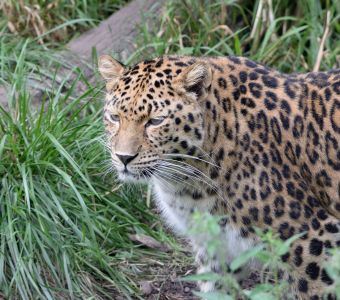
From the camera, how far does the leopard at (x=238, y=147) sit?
7004 millimetres

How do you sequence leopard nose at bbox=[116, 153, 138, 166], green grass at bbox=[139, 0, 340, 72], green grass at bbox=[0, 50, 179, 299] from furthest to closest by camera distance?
green grass at bbox=[139, 0, 340, 72], green grass at bbox=[0, 50, 179, 299], leopard nose at bbox=[116, 153, 138, 166]

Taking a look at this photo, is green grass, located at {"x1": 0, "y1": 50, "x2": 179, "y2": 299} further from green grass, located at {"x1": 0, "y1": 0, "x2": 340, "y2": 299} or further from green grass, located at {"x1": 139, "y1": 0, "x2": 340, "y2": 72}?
green grass, located at {"x1": 139, "y1": 0, "x2": 340, "y2": 72}

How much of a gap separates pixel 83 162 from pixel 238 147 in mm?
2137

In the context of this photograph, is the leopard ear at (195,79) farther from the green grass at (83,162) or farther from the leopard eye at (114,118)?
the green grass at (83,162)

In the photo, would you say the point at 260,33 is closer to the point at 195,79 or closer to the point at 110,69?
the point at 110,69

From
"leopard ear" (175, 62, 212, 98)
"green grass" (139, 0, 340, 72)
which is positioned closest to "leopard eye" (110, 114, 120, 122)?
"leopard ear" (175, 62, 212, 98)

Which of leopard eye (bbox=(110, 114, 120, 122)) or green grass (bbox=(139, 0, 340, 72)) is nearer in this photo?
leopard eye (bbox=(110, 114, 120, 122))

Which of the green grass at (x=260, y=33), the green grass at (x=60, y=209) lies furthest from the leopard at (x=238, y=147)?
the green grass at (x=260, y=33)

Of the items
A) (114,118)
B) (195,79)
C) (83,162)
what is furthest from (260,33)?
(114,118)

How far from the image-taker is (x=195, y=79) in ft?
23.2

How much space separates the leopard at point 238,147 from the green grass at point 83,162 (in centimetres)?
126

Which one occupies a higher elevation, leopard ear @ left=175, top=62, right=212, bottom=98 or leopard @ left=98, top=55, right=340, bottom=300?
leopard ear @ left=175, top=62, right=212, bottom=98

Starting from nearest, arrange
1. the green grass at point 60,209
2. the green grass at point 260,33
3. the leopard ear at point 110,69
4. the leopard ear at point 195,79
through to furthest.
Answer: the leopard ear at point 195,79 < the leopard ear at point 110,69 < the green grass at point 60,209 < the green grass at point 260,33

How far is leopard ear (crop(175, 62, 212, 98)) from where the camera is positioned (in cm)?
705
